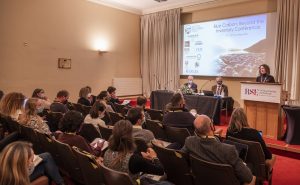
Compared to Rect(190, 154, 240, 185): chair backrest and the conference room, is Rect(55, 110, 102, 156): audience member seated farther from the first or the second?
Rect(190, 154, 240, 185): chair backrest

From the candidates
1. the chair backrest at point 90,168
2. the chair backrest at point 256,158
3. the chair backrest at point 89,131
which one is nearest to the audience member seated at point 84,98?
the chair backrest at point 89,131

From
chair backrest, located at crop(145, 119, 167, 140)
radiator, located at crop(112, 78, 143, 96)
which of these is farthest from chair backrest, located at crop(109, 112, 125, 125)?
radiator, located at crop(112, 78, 143, 96)

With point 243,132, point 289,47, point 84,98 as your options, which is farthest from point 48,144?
point 289,47

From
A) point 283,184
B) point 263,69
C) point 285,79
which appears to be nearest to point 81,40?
point 263,69

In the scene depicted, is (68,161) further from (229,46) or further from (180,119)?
(229,46)

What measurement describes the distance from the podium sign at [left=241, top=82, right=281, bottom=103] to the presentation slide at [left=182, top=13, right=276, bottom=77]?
8.10 feet

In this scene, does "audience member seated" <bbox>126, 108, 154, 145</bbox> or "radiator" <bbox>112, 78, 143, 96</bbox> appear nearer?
"audience member seated" <bbox>126, 108, 154, 145</bbox>

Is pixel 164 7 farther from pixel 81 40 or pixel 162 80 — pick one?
pixel 81 40

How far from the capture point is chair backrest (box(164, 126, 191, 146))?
115 inches

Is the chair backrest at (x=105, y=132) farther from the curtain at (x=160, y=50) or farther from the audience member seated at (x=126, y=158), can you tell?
the curtain at (x=160, y=50)

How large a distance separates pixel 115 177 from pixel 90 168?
407mm

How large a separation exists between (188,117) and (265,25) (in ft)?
16.3

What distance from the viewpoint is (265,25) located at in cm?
683

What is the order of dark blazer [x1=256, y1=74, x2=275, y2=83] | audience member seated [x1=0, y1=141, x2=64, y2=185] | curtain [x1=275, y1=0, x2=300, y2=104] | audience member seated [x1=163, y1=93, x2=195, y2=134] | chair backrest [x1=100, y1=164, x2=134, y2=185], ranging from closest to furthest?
audience member seated [x1=0, y1=141, x2=64, y2=185] → chair backrest [x1=100, y1=164, x2=134, y2=185] → audience member seated [x1=163, y1=93, x2=195, y2=134] → dark blazer [x1=256, y1=74, x2=275, y2=83] → curtain [x1=275, y1=0, x2=300, y2=104]
